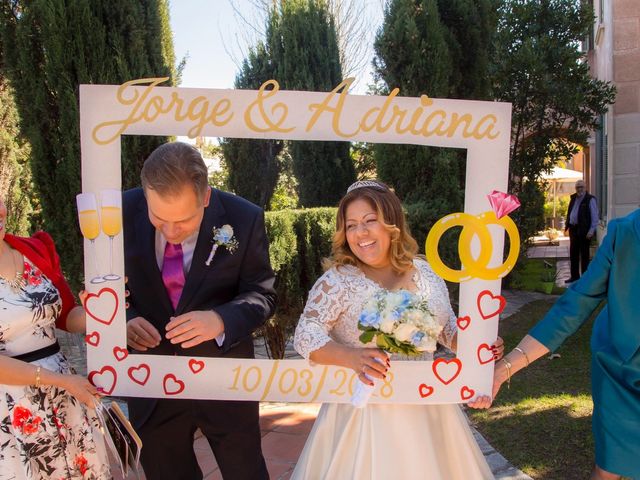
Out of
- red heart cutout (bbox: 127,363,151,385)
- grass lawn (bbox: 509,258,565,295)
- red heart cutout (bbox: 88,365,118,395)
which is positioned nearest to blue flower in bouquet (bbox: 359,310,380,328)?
red heart cutout (bbox: 127,363,151,385)

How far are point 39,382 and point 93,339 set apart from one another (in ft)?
0.79

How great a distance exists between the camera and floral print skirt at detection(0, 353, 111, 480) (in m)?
2.11

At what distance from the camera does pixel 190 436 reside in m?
2.49

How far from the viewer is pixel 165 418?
7.99ft

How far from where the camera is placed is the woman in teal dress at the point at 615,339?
2.07 metres

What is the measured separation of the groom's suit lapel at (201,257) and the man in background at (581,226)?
999cm

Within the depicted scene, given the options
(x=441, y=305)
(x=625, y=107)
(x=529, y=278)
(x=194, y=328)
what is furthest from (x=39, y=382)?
(x=529, y=278)

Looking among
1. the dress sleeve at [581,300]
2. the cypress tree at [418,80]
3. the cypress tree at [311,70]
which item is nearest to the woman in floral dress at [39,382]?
the dress sleeve at [581,300]

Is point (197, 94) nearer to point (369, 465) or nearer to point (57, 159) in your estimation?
point (369, 465)

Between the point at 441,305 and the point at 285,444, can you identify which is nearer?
the point at 441,305

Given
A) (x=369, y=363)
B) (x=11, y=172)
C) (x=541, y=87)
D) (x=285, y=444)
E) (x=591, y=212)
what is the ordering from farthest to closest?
(x=591, y=212) < (x=541, y=87) < (x=11, y=172) < (x=285, y=444) < (x=369, y=363)

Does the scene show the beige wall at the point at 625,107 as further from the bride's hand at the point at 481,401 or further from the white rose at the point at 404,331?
the white rose at the point at 404,331

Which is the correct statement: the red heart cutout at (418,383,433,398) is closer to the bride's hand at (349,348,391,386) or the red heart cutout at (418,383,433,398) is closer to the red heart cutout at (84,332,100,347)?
the bride's hand at (349,348,391,386)

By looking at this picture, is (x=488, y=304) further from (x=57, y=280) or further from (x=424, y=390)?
(x=57, y=280)
